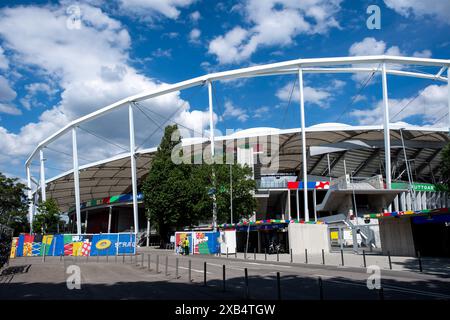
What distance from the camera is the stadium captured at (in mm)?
33969

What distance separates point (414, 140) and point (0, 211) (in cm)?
6422

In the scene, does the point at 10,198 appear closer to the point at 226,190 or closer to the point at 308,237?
the point at 226,190

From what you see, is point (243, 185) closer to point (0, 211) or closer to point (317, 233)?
point (317, 233)

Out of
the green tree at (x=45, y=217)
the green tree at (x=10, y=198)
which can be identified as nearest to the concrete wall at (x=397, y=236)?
the green tree at (x=10, y=198)

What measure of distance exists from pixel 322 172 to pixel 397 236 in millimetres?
52560

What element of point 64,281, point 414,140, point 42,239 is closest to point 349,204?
point 414,140

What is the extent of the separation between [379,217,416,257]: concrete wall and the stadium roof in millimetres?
30964

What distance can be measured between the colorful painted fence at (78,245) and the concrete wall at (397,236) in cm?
2046

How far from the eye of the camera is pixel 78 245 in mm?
34031

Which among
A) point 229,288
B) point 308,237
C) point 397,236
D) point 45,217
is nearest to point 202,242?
point 308,237

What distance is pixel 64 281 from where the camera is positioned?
15492 mm

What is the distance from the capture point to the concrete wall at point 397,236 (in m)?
26.6

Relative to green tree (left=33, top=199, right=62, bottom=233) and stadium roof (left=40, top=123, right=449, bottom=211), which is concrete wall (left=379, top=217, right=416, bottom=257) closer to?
stadium roof (left=40, top=123, right=449, bottom=211)

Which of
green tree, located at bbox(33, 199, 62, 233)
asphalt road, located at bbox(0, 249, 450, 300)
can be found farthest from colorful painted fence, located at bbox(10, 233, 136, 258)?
green tree, located at bbox(33, 199, 62, 233)
